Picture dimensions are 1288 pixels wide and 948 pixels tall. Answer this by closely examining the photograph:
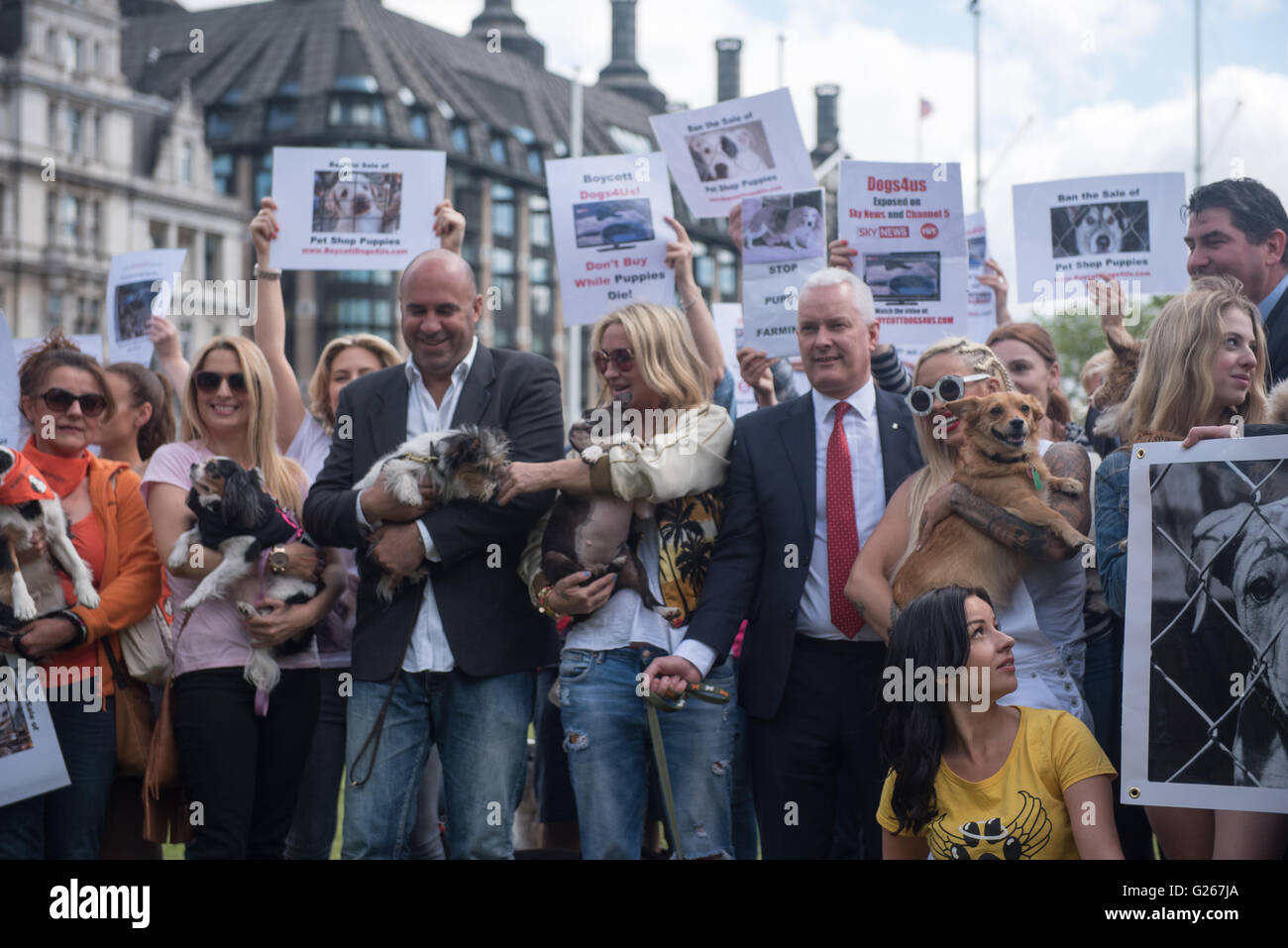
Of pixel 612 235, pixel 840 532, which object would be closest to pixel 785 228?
pixel 612 235

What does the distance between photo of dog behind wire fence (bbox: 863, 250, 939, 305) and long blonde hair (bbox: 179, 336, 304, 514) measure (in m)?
2.87

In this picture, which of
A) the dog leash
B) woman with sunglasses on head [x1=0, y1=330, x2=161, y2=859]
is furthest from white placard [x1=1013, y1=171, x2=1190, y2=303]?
woman with sunglasses on head [x1=0, y1=330, x2=161, y2=859]

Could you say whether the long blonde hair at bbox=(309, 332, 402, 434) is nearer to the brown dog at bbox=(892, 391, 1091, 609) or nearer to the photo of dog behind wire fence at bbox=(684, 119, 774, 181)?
the photo of dog behind wire fence at bbox=(684, 119, 774, 181)

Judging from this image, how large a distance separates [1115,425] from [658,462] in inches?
60.7

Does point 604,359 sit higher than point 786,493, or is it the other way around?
point 604,359

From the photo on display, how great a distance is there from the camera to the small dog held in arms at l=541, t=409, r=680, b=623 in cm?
462

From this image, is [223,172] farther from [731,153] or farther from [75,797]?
[75,797]

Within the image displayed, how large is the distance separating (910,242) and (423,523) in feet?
10.2

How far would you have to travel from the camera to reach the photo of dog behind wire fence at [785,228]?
20.7 feet

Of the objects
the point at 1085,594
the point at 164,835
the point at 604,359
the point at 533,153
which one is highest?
the point at 533,153

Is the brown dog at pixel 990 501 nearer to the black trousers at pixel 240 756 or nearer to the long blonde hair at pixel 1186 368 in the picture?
the long blonde hair at pixel 1186 368
